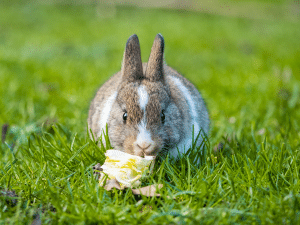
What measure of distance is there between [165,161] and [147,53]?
5.88m

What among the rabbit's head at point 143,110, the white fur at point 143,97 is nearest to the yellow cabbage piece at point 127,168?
the rabbit's head at point 143,110

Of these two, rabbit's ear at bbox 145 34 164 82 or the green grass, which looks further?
rabbit's ear at bbox 145 34 164 82

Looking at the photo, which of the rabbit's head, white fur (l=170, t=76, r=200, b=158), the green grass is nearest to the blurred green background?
the green grass

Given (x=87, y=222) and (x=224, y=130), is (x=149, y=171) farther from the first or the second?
(x=224, y=130)

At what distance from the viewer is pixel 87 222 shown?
87.8 inches

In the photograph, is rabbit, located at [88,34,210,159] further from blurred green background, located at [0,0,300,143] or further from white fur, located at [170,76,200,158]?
blurred green background, located at [0,0,300,143]

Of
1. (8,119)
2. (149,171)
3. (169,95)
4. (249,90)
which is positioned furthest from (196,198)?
(249,90)

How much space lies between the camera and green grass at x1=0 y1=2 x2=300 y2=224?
234 centimetres

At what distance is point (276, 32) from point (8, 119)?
10.2 metres

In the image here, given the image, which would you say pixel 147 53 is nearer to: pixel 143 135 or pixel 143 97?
pixel 143 97

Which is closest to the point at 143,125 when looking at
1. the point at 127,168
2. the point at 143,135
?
the point at 143,135

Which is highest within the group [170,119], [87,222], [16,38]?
[16,38]

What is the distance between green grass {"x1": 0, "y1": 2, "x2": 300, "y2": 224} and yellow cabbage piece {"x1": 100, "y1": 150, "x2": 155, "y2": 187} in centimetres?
11

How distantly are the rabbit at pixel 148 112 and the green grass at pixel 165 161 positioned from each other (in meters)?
0.22
